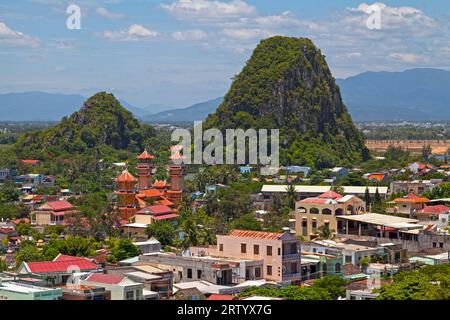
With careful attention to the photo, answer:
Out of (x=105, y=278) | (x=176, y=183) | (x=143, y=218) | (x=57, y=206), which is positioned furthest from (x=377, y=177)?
(x=105, y=278)

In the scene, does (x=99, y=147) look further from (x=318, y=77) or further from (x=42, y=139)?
(x=318, y=77)

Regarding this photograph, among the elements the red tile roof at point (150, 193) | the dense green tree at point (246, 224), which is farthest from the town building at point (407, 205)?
the red tile roof at point (150, 193)

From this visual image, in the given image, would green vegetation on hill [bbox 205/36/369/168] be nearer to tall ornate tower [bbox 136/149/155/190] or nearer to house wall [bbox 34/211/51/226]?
tall ornate tower [bbox 136/149/155/190]

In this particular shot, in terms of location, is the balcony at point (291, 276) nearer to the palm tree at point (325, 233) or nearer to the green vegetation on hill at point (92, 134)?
the palm tree at point (325, 233)

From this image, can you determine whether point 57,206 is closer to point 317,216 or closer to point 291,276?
point 317,216

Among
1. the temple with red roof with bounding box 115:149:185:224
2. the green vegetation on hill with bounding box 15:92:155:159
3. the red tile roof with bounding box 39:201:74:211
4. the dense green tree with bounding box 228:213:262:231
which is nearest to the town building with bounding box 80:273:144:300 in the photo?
the dense green tree with bounding box 228:213:262:231
